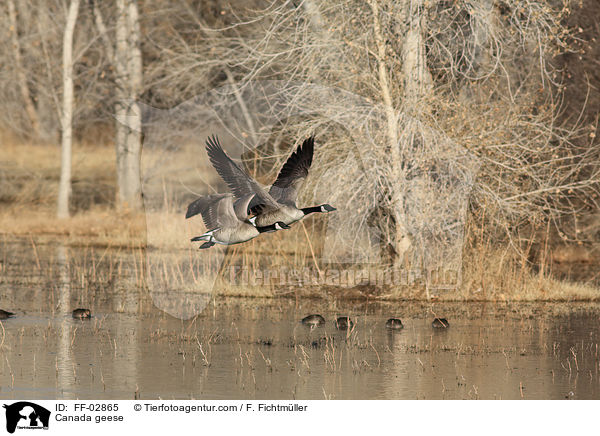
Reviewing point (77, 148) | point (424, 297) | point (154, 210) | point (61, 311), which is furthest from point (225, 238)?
point (77, 148)

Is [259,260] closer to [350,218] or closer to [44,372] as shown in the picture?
[350,218]

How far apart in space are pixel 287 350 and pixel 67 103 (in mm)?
14913

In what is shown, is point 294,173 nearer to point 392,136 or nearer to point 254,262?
point 392,136

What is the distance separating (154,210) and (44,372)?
1086 cm

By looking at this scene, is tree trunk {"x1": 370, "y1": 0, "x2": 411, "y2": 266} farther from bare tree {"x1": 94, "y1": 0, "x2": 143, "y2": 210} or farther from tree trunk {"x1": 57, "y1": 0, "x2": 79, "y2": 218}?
bare tree {"x1": 94, "y1": 0, "x2": 143, "y2": 210}

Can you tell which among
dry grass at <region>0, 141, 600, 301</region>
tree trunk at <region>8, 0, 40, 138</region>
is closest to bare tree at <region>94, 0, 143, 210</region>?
dry grass at <region>0, 141, 600, 301</region>

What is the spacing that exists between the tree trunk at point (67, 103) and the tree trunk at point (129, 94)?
1406 mm

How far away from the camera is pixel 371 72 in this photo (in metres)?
17.0

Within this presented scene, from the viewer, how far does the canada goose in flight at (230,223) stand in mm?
9633

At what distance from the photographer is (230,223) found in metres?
9.77

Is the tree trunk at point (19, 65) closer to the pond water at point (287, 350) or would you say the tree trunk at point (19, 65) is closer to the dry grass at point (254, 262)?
the dry grass at point (254, 262)

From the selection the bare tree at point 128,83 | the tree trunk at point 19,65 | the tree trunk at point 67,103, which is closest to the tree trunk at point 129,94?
the bare tree at point 128,83

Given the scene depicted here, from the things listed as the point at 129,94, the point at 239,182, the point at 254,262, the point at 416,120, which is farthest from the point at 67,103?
the point at 239,182
